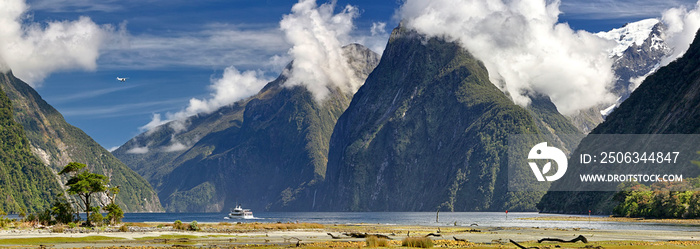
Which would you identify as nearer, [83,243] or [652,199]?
[83,243]

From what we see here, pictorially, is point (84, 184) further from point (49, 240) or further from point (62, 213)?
point (49, 240)

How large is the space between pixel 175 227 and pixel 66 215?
666 inches

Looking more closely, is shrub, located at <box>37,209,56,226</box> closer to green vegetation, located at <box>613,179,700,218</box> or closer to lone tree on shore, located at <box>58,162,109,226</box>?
lone tree on shore, located at <box>58,162,109,226</box>

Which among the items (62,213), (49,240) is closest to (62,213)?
(62,213)

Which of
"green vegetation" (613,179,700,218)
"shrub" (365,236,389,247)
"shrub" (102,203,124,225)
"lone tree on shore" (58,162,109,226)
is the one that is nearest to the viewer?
"shrub" (365,236,389,247)

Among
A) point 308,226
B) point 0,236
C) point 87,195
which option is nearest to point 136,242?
point 0,236

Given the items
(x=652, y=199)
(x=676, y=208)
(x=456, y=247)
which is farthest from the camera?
(x=652, y=199)

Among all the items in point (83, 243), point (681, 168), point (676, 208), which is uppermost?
point (681, 168)

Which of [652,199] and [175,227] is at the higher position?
[652,199]

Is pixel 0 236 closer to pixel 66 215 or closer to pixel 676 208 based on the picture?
pixel 66 215

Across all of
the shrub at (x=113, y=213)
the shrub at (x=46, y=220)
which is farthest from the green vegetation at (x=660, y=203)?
the shrub at (x=46, y=220)

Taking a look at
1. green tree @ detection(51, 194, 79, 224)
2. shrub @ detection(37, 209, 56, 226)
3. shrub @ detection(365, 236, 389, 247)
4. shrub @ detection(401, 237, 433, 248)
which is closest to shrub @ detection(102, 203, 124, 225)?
green tree @ detection(51, 194, 79, 224)

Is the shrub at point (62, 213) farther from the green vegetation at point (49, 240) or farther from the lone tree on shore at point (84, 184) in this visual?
the green vegetation at point (49, 240)

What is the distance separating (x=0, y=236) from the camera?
250ft
